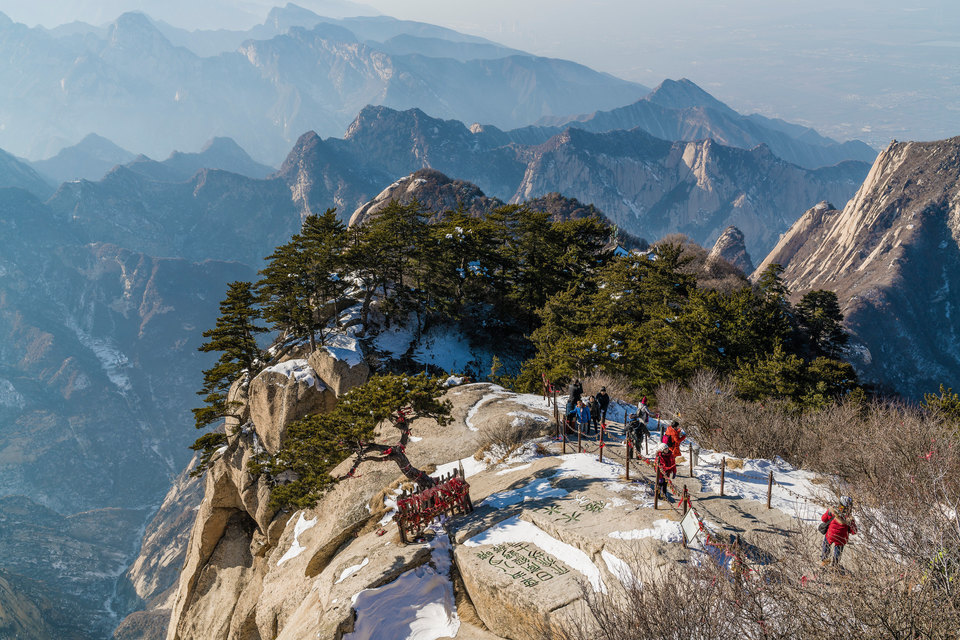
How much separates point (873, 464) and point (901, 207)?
17927 cm

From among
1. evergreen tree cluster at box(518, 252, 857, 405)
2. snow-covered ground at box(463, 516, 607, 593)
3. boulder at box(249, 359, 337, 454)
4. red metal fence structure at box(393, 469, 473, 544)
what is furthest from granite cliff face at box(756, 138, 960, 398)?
snow-covered ground at box(463, 516, 607, 593)

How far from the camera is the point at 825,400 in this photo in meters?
30.9

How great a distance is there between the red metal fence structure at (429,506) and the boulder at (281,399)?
19398mm

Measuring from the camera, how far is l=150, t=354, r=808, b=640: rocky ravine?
41.7ft

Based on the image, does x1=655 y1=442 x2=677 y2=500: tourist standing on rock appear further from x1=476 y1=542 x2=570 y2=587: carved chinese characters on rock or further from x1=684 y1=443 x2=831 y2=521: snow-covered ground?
x1=476 y1=542 x2=570 y2=587: carved chinese characters on rock

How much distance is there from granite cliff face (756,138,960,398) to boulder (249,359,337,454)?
105 metres

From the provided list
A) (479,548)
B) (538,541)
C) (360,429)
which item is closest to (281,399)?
(360,429)

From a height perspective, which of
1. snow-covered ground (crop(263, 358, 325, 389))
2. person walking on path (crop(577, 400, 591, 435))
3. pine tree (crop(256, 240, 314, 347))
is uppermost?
pine tree (crop(256, 240, 314, 347))

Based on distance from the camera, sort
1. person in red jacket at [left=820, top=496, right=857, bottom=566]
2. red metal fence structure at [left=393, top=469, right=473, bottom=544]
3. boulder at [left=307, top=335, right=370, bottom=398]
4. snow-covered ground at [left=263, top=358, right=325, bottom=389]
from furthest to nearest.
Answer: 1. boulder at [left=307, top=335, right=370, bottom=398]
2. snow-covered ground at [left=263, top=358, right=325, bottom=389]
3. red metal fence structure at [left=393, top=469, right=473, bottom=544]
4. person in red jacket at [left=820, top=496, right=857, bottom=566]

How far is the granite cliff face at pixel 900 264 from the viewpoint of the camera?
380ft

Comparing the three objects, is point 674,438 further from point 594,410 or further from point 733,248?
point 733,248

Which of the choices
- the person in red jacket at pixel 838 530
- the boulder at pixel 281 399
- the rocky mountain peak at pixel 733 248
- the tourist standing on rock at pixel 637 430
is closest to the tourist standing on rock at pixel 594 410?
the tourist standing on rock at pixel 637 430

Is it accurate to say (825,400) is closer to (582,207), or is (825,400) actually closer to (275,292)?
(275,292)

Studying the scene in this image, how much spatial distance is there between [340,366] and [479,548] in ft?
79.7
